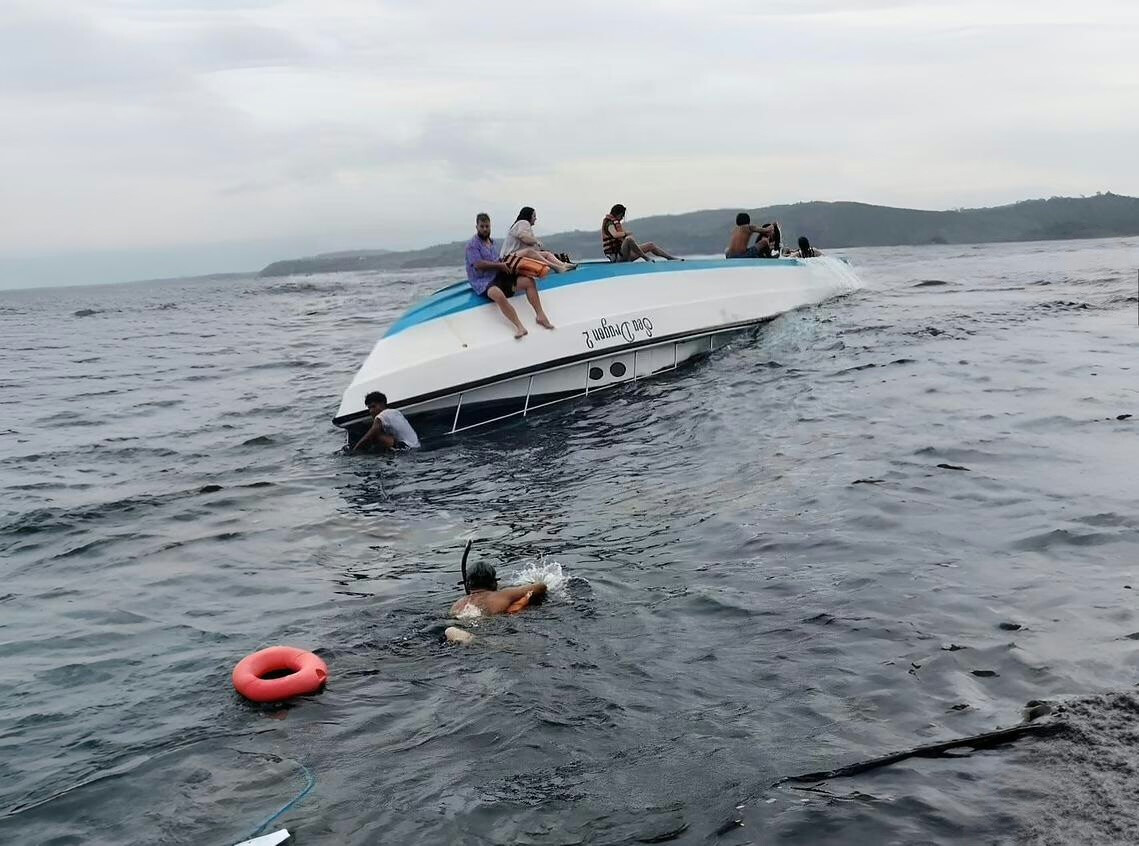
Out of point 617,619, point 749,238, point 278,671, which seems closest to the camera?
point 278,671

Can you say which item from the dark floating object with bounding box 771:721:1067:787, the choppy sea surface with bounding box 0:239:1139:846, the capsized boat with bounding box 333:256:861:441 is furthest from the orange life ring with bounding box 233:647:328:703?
the capsized boat with bounding box 333:256:861:441

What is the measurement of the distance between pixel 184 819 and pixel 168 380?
20917 mm

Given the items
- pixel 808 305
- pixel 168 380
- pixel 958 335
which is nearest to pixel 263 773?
pixel 808 305

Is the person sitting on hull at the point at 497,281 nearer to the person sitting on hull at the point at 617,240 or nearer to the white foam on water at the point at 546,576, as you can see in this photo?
the person sitting on hull at the point at 617,240

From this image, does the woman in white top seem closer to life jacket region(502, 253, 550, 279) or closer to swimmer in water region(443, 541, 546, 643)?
life jacket region(502, 253, 550, 279)

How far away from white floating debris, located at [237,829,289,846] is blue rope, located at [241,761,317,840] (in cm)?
17

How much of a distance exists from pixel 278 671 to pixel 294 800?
1691 millimetres

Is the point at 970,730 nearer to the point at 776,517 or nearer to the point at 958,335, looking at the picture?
the point at 776,517

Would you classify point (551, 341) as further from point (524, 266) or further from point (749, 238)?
point (749, 238)

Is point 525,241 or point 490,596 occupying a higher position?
point 525,241

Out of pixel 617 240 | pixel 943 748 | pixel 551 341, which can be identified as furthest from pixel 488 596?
pixel 617 240

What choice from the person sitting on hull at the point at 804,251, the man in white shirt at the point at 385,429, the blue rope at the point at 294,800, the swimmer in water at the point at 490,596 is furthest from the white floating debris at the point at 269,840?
the person sitting on hull at the point at 804,251

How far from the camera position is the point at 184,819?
5.20 m

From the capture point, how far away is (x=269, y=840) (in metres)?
4.75
